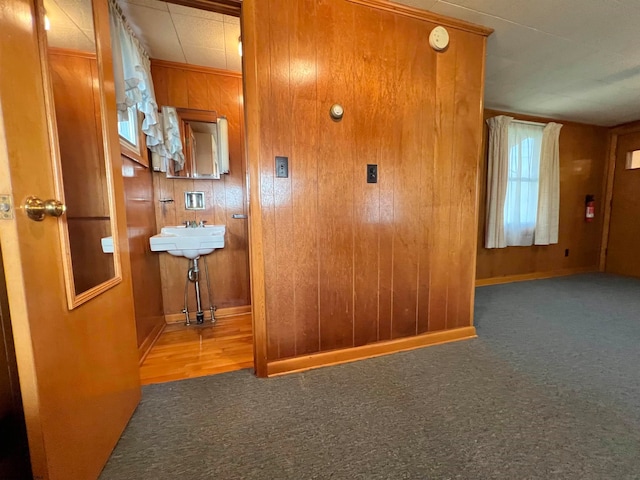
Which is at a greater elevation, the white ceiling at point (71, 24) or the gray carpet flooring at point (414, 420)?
the white ceiling at point (71, 24)

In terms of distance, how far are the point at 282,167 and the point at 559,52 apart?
2.54 m

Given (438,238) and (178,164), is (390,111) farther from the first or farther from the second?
(178,164)

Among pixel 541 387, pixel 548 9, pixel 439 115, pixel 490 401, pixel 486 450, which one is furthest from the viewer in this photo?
pixel 439 115

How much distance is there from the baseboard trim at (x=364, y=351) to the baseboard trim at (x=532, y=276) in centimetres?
194

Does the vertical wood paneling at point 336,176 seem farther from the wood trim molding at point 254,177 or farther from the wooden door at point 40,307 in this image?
the wooden door at point 40,307

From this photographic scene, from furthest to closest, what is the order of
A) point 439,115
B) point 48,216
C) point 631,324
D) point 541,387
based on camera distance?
point 631,324, point 439,115, point 541,387, point 48,216

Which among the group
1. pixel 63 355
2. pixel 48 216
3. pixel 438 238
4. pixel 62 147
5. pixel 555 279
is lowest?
pixel 555 279

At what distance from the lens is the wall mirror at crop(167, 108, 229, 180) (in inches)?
95.6

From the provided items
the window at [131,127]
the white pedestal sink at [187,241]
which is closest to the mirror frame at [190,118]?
the window at [131,127]

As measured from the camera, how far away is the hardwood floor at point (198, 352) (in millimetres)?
1745

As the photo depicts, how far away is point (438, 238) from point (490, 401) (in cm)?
105

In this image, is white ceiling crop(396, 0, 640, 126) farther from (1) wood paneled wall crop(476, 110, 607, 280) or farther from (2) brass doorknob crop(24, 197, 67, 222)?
(2) brass doorknob crop(24, 197, 67, 222)

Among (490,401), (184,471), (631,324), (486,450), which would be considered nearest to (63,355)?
(184,471)

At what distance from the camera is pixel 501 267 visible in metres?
3.86
